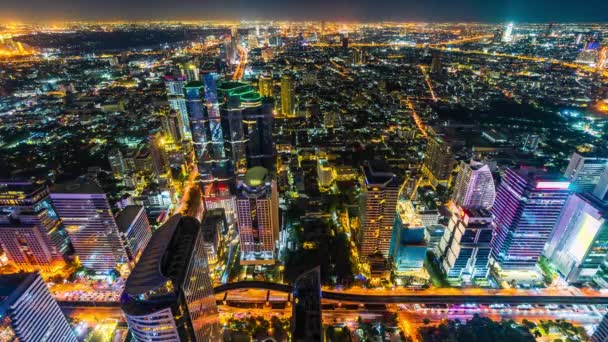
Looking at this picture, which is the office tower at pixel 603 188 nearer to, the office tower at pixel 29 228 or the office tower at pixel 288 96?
the office tower at pixel 288 96

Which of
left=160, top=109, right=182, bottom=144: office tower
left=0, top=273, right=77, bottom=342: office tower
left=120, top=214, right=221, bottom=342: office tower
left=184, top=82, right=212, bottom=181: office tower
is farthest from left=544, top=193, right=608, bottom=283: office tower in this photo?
left=160, top=109, right=182, bottom=144: office tower

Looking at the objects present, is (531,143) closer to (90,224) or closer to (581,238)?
(581,238)

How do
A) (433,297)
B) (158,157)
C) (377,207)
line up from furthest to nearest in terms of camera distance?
(158,157) < (433,297) < (377,207)

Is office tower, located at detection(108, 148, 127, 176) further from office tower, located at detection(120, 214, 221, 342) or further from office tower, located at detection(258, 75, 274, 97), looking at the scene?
office tower, located at detection(258, 75, 274, 97)

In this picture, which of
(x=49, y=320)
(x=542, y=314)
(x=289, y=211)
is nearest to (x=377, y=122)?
(x=289, y=211)

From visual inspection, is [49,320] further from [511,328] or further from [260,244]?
[511,328]

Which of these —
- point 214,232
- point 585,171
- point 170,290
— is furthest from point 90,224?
point 585,171
